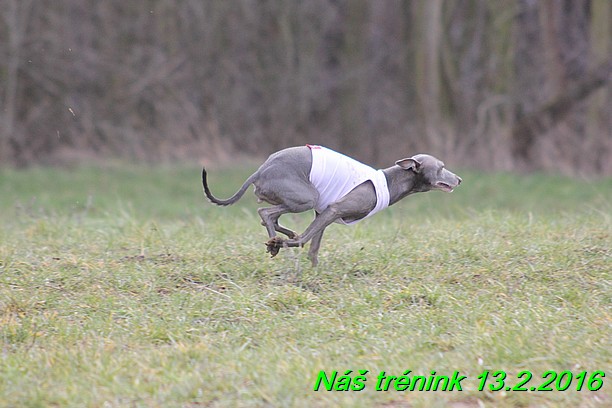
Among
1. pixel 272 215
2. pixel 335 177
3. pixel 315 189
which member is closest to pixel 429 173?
pixel 335 177

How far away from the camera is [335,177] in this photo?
6.61 metres

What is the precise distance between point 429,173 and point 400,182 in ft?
0.76

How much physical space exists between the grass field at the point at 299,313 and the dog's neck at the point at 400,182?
53cm

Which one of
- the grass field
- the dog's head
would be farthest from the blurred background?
the dog's head

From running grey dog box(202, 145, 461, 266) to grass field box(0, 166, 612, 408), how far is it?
37 centimetres

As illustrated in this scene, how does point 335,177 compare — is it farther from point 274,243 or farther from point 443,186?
point 443,186

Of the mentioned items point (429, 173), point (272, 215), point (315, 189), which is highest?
point (429, 173)

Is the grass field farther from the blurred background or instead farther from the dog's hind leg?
the blurred background

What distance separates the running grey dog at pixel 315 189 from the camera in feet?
21.2

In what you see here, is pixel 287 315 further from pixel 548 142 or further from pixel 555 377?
pixel 548 142

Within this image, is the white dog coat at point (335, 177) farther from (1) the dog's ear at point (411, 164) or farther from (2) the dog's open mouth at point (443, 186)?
(2) the dog's open mouth at point (443, 186)

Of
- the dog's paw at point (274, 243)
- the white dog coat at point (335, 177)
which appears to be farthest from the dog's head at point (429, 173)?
the dog's paw at point (274, 243)

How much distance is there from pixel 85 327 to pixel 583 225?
4.83m

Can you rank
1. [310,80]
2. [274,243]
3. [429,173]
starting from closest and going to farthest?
[274,243] < [429,173] < [310,80]
